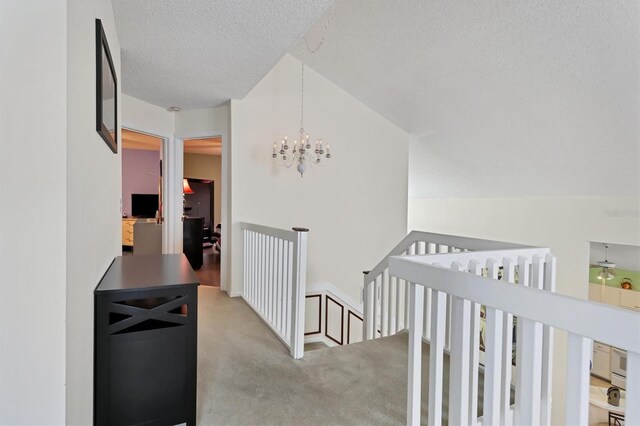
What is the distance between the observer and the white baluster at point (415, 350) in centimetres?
140

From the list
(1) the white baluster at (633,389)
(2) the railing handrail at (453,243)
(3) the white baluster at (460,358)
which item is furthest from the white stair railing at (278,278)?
(1) the white baluster at (633,389)

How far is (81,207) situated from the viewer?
1.23 m

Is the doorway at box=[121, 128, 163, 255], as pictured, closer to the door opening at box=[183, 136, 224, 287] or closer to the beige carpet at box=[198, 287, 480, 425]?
the door opening at box=[183, 136, 224, 287]

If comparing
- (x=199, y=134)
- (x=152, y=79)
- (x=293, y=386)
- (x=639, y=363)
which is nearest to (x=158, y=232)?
(x=199, y=134)

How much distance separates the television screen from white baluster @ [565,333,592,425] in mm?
8122

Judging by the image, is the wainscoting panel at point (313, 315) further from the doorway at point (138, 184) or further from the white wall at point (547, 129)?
the doorway at point (138, 184)

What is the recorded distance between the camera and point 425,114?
4.61 meters

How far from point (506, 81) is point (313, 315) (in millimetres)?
3594

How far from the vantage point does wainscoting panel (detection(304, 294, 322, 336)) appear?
473cm

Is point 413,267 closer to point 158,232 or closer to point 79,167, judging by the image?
point 79,167

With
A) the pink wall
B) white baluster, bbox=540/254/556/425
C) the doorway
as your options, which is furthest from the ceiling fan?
the pink wall

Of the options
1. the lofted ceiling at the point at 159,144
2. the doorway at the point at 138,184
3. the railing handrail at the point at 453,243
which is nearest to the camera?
the railing handrail at the point at 453,243

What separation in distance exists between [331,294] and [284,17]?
138 inches

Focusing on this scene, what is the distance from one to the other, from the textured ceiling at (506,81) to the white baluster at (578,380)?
2.70 m
